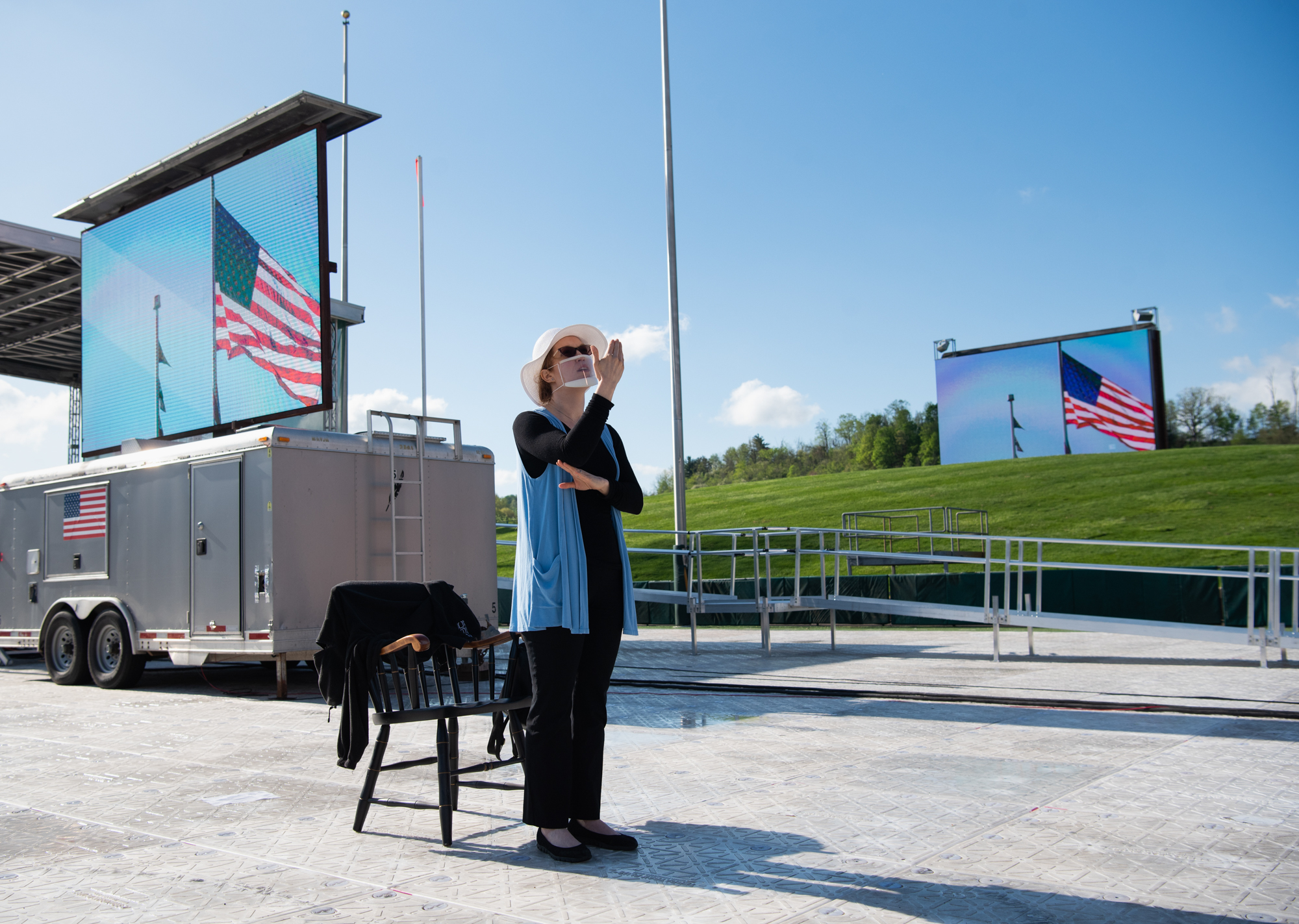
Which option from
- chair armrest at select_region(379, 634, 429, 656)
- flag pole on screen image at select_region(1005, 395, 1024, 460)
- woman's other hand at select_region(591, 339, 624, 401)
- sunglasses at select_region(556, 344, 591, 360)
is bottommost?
chair armrest at select_region(379, 634, 429, 656)

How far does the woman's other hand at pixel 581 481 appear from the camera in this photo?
402cm

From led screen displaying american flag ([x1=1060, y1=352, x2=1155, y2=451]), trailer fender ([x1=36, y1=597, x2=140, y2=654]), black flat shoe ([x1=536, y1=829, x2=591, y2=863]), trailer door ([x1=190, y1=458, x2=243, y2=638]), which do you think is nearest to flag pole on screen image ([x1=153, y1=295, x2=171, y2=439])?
trailer fender ([x1=36, y1=597, x2=140, y2=654])

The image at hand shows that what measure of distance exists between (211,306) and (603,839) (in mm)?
14062

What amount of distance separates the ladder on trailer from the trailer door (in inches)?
58.6

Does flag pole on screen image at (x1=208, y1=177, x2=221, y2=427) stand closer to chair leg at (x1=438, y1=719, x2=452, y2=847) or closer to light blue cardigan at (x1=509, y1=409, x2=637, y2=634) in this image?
chair leg at (x1=438, y1=719, x2=452, y2=847)

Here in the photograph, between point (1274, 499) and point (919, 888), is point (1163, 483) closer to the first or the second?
point (1274, 499)

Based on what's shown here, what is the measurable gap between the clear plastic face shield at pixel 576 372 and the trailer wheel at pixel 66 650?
34.4 ft

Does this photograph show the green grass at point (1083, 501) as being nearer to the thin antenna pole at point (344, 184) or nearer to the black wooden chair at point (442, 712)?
the thin antenna pole at point (344, 184)

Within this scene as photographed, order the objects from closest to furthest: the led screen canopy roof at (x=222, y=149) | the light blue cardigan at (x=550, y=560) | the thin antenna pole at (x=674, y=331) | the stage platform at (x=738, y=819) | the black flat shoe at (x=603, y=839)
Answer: the stage platform at (x=738, y=819)
the light blue cardigan at (x=550, y=560)
the black flat shoe at (x=603, y=839)
the led screen canopy roof at (x=222, y=149)
the thin antenna pole at (x=674, y=331)

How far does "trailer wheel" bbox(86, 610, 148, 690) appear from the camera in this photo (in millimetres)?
11422

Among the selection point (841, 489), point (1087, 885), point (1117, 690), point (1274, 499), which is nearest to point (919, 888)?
point (1087, 885)

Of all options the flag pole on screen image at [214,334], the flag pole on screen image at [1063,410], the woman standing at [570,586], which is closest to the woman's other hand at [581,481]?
the woman standing at [570,586]

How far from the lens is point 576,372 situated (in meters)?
4.27

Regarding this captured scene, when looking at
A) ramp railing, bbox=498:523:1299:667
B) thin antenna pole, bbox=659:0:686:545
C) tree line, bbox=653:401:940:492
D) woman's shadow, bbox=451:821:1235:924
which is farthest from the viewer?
tree line, bbox=653:401:940:492
